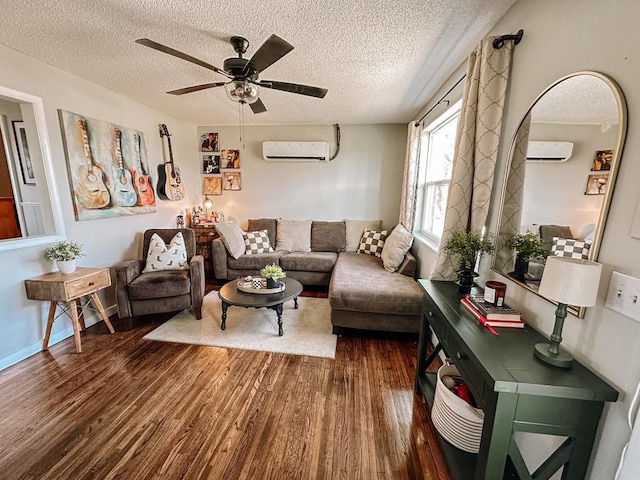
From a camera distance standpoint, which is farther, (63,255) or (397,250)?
(397,250)

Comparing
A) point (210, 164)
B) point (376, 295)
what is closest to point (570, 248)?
point (376, 295)

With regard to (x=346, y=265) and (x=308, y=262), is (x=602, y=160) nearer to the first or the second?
(x=346, y=265)

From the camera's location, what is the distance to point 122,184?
3.00 meters

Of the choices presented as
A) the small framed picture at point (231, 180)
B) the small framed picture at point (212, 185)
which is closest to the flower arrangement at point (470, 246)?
the small framed picture at point (231, 180)

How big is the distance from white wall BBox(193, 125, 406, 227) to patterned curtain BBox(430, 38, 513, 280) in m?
2.48

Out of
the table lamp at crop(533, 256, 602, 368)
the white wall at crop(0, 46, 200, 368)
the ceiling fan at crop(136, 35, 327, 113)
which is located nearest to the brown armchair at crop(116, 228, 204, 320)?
the white wall at crop(0, 46, 200, 368)

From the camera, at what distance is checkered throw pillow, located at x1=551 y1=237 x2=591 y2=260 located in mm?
995

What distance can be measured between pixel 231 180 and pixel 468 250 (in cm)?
393

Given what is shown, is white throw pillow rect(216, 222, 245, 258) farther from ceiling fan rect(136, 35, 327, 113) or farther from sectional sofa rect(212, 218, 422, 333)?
ceiling fan rect(136, 35, 327, 113)

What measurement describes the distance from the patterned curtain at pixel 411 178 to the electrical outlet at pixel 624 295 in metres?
2.71

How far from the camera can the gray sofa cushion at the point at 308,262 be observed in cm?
372

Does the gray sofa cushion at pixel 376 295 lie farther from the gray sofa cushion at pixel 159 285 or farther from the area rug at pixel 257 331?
the gray sofa cushion at pixel 159 285

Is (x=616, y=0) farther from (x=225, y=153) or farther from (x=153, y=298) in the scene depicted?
(x=225, y=153)

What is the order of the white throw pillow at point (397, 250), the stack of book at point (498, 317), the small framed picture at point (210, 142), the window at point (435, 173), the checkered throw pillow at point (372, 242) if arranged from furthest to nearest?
the small framed picture at point (210, 142)
the checkered throw pillow at point (372, 242)
the white throw pillow at point (397, 250)
the window at point (435, 173)
the stack of book at point (498, 317)
